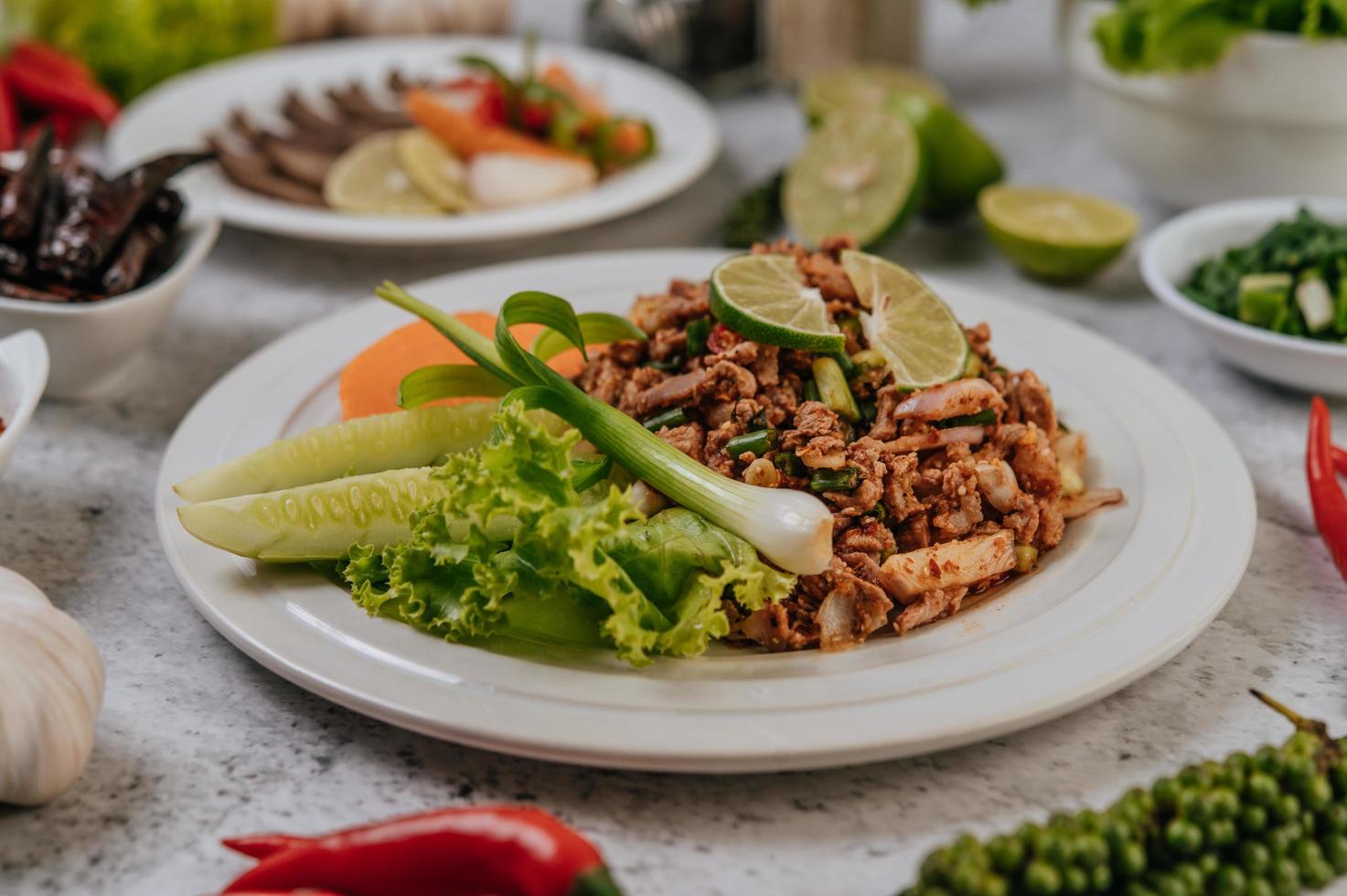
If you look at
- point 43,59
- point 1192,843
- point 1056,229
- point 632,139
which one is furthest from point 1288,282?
point 43,59

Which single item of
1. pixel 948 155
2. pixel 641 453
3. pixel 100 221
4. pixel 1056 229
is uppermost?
pixel 100 221

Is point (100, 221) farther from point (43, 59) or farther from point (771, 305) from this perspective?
point (43, 59)

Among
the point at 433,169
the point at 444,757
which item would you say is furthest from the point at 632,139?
the point at 444,757

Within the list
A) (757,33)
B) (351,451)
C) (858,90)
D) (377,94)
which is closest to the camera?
(351,451)

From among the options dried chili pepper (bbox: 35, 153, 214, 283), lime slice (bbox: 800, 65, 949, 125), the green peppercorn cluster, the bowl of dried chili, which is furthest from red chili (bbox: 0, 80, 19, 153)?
the green peppercorn cluster

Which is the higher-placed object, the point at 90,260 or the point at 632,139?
the point at 90,260

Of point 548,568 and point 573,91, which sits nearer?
point 548,568

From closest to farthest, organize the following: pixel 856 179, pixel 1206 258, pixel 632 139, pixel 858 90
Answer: pixel 1206 258
pixel 856 179
pixel 632 139
pixel 858 90

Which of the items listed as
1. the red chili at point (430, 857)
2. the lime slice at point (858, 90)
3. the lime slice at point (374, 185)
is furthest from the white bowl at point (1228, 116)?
the red chili at point (430, 857)

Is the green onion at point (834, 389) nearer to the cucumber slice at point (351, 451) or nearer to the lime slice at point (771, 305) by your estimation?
the lime slice at point (771, 305)
